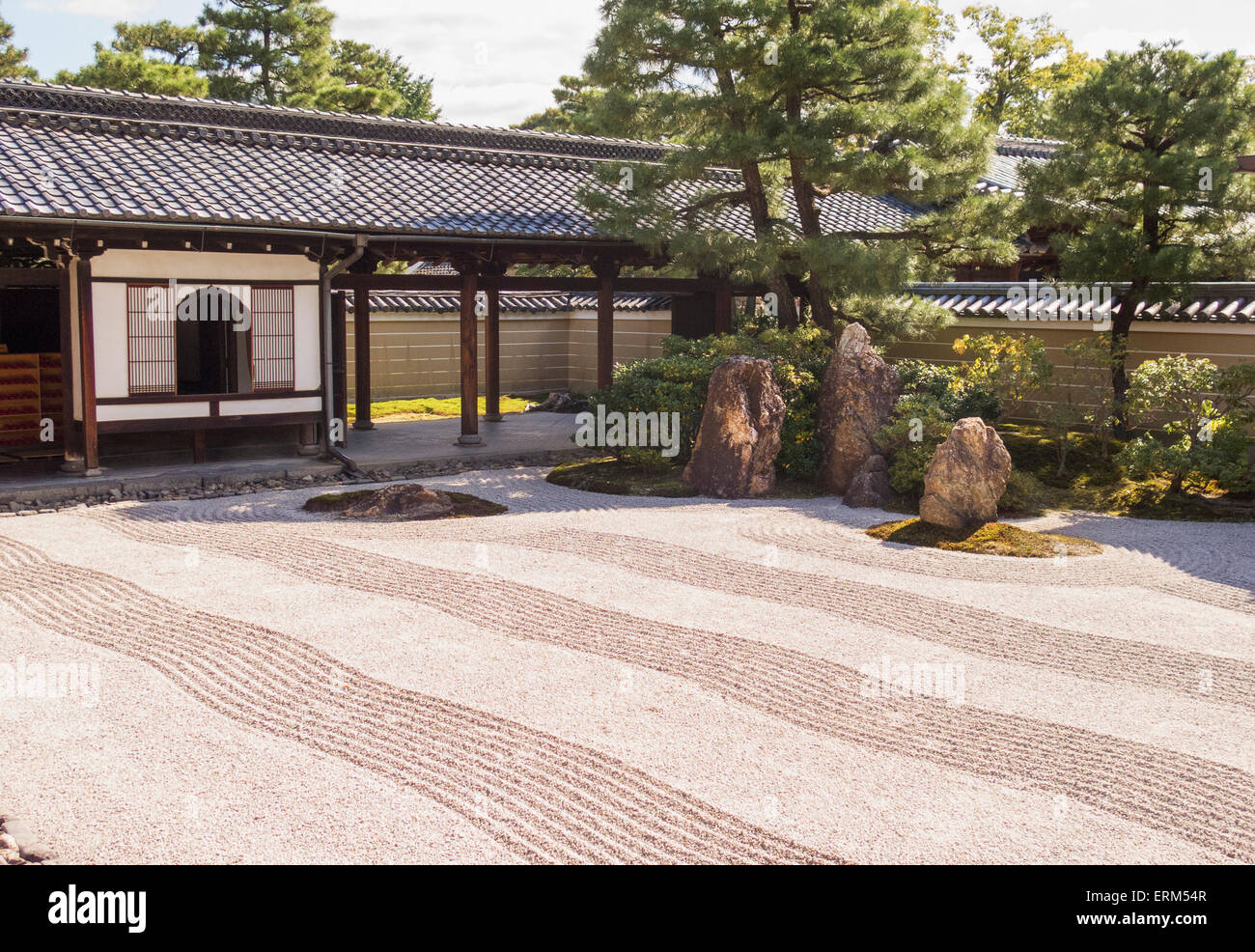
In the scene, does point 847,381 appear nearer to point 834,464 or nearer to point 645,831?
point 834,464

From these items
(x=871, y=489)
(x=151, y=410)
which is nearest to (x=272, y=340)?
(x=151, y=410)

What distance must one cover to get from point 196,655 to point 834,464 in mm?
8437

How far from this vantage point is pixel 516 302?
86.3 ft

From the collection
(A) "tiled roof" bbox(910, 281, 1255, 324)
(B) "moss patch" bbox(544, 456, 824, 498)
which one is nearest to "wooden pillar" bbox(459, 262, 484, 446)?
(B) "moss patch" bbox(544, 456, 824, 498)

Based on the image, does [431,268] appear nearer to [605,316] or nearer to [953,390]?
[605,316]

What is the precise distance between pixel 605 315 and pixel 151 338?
657cm

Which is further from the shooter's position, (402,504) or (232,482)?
(232,482)

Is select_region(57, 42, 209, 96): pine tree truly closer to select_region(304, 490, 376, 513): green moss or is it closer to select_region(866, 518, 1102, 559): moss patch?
select_region(304, 490, 376, 513): green moss

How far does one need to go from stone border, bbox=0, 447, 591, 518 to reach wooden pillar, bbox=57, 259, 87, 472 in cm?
91

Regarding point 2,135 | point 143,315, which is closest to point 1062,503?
point 143,315

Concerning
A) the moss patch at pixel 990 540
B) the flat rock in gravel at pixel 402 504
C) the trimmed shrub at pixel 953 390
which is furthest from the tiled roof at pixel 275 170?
the moss patch at pixel 990 540

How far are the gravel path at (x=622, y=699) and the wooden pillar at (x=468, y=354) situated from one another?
5656mm

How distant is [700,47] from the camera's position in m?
15.7

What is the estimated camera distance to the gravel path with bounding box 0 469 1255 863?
17.0 feet
